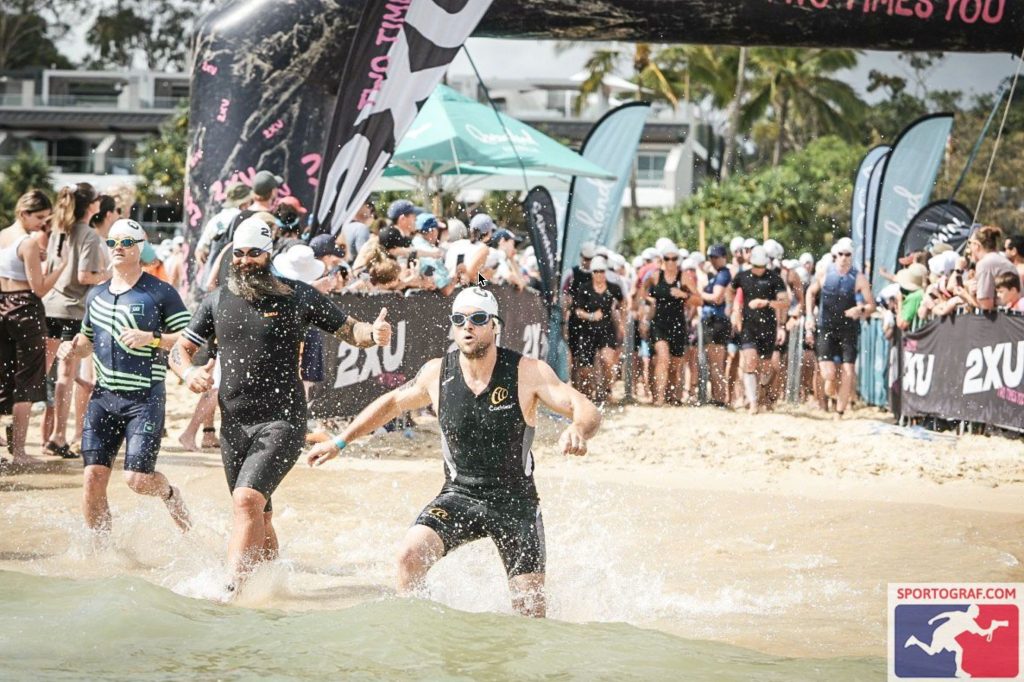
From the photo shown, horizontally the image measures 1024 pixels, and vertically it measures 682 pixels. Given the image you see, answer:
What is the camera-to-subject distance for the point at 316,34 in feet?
37.4

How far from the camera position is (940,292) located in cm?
1284

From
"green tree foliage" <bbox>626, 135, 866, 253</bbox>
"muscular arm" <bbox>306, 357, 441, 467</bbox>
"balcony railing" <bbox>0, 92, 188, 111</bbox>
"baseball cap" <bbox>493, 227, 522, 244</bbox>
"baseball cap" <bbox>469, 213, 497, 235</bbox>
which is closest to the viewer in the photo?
"muscular arm" <bbox>306, 357, 441, 467</bbox>

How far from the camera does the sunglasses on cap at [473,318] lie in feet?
18.3

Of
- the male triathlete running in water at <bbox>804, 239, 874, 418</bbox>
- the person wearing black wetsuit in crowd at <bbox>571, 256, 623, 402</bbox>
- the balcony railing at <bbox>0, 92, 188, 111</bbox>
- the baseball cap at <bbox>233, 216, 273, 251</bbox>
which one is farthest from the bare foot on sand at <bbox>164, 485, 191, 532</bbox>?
the balcony railing at <bbox>0, 92, 188, 111</bbox>

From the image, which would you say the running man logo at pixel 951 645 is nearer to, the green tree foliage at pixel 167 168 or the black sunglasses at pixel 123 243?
the black sunglasses at pixel 123 243

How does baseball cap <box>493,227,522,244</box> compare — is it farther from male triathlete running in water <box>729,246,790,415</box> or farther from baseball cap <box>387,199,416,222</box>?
male triathlete running in water <box>729,246,790,415</box>

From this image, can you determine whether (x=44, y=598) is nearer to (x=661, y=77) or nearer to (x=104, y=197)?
(x=104, y=197)

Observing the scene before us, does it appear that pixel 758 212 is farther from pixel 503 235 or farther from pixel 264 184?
pixel 264 184

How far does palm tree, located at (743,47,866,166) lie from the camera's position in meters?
45.2

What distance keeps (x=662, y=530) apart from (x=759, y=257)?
22.4 ft

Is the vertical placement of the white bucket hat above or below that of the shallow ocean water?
above

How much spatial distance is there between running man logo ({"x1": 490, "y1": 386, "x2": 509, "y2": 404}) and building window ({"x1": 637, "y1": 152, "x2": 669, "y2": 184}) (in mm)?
52817

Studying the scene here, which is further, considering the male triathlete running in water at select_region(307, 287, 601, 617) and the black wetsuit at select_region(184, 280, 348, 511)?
the black wetsuit at select_region(184, 280, 348, 511)

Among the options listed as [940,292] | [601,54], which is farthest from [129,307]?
[601,54]
